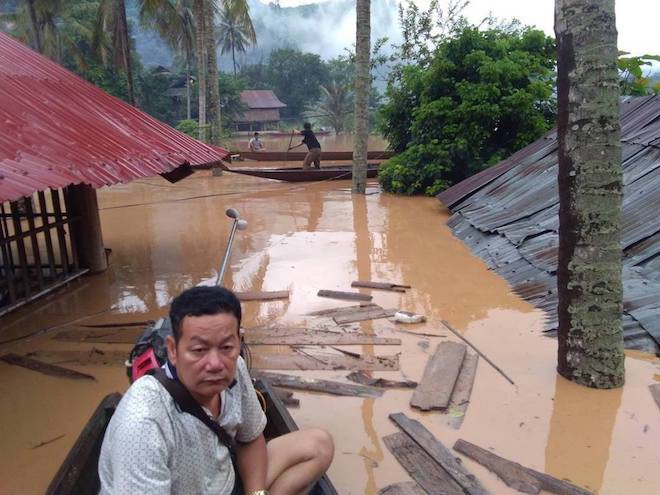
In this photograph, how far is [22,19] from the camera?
26016 mm

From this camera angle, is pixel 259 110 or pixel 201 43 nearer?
pixel 201 43

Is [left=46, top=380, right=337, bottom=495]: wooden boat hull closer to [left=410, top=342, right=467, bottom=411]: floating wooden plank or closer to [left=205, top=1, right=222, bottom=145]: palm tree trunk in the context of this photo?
[left=410, top=342, right=467, bottom=411]: floating wooden plank

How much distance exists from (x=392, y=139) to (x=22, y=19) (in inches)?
772

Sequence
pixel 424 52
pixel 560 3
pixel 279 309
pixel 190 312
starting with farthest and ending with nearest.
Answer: pixel 424 52 < pixel 279 309 < pixel 560 3 < pixel 190 312

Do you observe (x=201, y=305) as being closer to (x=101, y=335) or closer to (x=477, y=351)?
(x=477, y=351)

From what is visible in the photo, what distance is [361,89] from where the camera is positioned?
13469mm

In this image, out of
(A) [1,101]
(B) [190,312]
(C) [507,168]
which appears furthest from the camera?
(C) [507,168]

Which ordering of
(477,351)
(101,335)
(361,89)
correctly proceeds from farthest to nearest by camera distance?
(361,89), (101,335), (477,351)

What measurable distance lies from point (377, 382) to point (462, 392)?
24.6 inches

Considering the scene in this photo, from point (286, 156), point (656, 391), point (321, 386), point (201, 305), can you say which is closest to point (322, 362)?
point (321, 386)

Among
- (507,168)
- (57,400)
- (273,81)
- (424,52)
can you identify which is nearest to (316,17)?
(273,81)

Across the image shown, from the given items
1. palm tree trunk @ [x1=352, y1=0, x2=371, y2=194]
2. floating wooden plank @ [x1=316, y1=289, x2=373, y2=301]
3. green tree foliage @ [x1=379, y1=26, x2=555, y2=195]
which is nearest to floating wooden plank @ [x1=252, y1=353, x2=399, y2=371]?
floating wooden plank @ [x1=316, y1=289, x2=373, y2=301]

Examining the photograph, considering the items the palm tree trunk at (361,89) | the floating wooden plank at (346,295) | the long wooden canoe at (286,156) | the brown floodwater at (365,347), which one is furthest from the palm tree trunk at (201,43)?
the floating wooden plank at (346,295)

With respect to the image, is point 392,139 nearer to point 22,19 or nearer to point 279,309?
point 279,309
